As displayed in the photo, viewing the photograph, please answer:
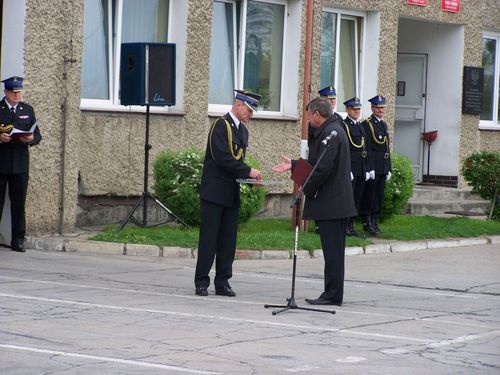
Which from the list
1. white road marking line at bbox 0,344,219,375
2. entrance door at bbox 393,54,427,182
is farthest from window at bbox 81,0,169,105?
white road marking line at bbox 0,344,219,375

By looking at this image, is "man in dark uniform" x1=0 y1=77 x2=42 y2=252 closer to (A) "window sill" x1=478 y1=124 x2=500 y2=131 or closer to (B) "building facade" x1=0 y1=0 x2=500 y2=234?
(B) "building facade" x1=0 y1=0 x2=500 y2=234

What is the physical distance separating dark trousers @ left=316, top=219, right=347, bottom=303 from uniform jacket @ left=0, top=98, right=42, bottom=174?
4.91 meters

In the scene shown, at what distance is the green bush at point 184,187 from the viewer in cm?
1700

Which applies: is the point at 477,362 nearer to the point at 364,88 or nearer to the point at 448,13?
the point at 364,88

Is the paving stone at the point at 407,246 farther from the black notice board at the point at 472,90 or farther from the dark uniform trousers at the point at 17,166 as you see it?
the black notice board at the point at 472,90

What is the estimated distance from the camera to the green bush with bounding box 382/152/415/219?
19328 mm

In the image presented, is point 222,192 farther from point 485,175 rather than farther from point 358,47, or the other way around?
point 358,47

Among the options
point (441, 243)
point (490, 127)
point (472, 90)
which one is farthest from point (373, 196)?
point (490, 127)

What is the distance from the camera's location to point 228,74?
790 inches

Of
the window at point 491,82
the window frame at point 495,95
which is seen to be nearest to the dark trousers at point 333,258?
the window frame at point 495,95

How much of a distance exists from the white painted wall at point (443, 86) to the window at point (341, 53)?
258 cm

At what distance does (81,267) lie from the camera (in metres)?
14.2

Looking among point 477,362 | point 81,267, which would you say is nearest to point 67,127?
point 81,267

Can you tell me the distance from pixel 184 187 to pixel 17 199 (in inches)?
96.5
